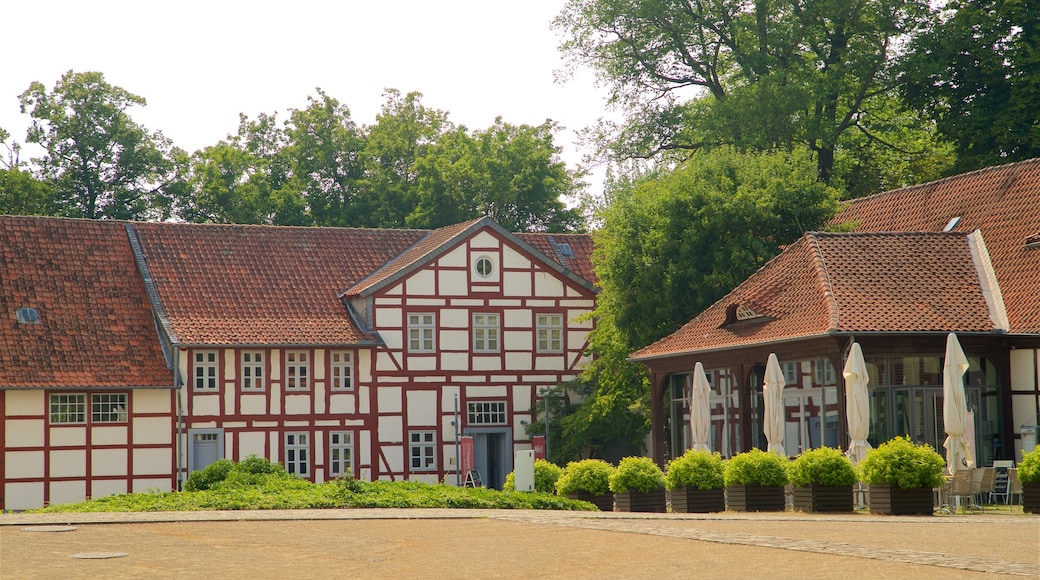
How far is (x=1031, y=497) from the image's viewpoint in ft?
67.3

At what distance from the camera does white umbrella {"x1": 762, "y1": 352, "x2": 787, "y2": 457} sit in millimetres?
25562

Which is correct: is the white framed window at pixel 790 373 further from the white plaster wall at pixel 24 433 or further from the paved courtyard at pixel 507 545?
the white plaster wall at pixel 24 433

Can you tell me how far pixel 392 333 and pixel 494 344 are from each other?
3.14m

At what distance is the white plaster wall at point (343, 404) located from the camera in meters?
39.8

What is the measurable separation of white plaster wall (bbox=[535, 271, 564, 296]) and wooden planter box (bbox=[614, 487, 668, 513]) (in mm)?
20114

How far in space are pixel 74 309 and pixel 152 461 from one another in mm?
4525

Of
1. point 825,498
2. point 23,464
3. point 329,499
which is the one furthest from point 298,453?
point 825,498

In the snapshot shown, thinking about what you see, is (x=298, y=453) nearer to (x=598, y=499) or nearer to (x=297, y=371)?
(x=297, y=371)

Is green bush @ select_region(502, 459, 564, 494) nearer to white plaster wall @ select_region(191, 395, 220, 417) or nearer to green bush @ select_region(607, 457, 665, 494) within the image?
green bush @ select_region(607, 457, 665, 494)

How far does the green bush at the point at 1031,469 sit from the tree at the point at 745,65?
2195cm

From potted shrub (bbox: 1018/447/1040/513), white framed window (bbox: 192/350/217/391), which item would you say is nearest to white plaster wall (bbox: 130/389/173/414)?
white framed window (bbox: 192/350/217/391)

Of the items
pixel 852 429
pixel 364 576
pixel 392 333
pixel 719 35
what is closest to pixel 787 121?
pixel 719 35

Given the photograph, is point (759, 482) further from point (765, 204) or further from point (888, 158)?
point (888, 158)

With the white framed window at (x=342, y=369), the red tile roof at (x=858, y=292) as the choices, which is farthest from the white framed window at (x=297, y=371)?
the red tile roof at (x=858, y=292)
